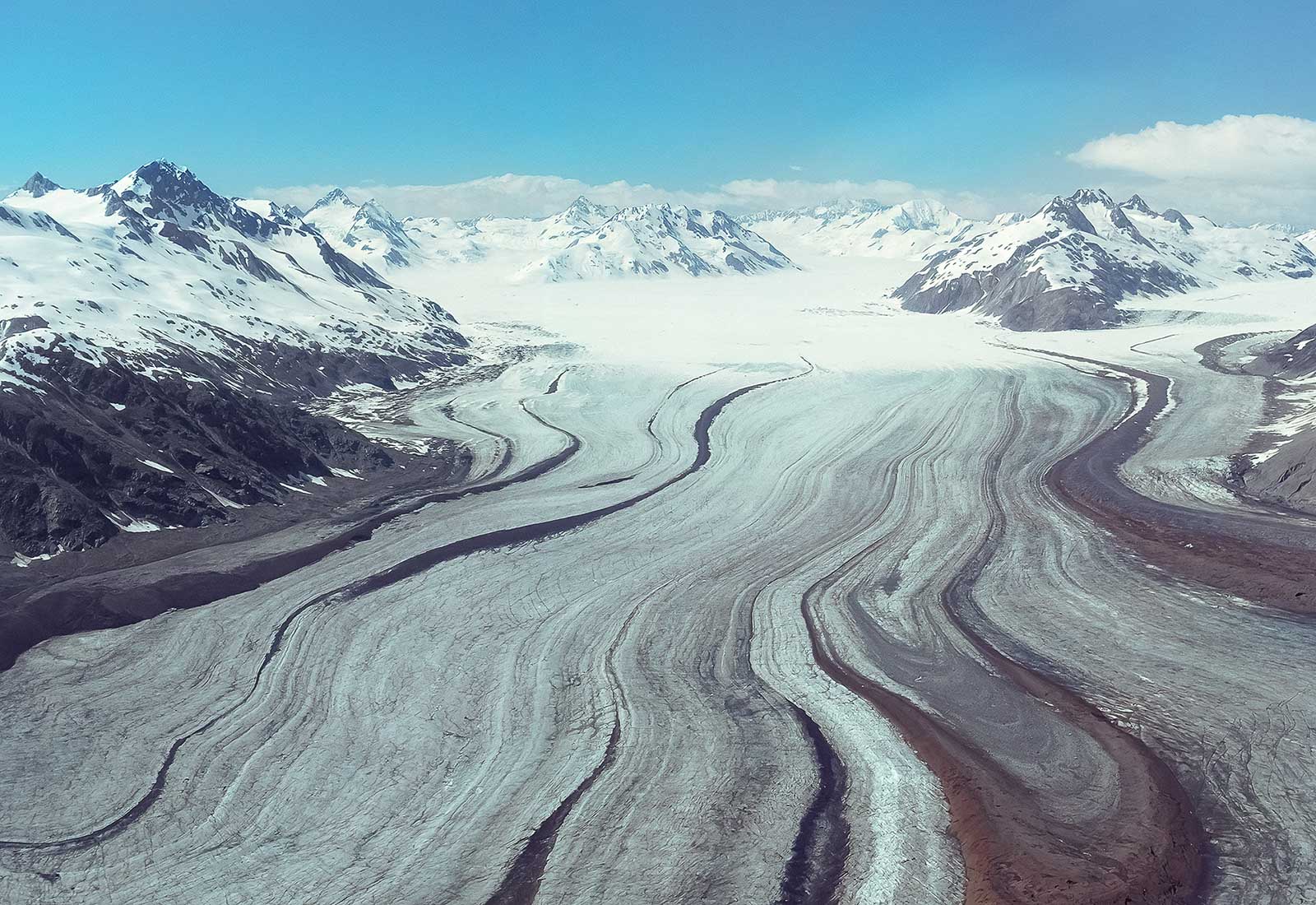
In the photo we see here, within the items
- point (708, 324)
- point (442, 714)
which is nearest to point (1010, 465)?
point (442, 714)

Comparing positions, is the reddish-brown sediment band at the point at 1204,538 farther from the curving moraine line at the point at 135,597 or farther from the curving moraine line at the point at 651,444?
the curving moraine line at the point at 135,597

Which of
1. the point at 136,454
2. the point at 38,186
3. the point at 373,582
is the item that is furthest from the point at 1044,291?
the point at 38,186

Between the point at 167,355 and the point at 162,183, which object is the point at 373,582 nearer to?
the point at 167,355

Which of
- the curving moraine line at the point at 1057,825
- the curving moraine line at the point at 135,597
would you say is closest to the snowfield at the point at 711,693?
the curving moraine line at the point at 1057,825

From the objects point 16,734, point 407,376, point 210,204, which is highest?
point 210,204

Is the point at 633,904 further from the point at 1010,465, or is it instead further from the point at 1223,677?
the point at 1010,465
